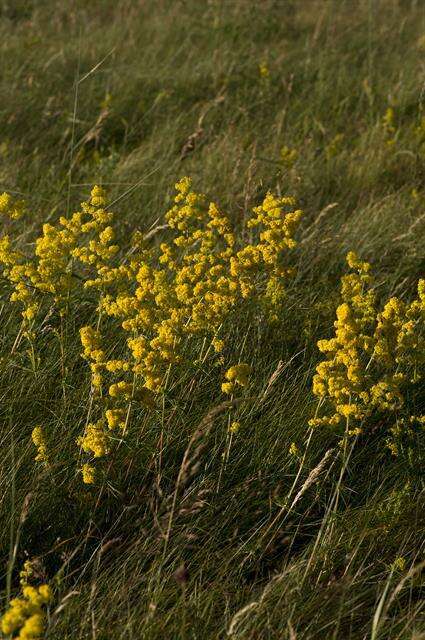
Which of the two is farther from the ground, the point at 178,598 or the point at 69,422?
the point at 69,422

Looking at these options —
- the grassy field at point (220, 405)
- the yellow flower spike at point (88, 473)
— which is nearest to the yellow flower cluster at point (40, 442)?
the grassy field at point (220, 405)

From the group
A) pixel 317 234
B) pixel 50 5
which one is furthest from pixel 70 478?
pixel 50 5

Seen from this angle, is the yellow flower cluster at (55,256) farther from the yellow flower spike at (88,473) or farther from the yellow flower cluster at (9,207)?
the yellow flower spike at (88,473)

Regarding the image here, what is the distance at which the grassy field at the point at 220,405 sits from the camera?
2.35m

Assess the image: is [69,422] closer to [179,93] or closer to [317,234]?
[317,234]

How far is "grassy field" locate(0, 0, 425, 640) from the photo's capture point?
92.7 inches

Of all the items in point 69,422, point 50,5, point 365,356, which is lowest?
point 365,356

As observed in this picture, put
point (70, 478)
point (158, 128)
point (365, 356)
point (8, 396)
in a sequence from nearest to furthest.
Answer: point (70, 478)
point (8, 396)
point (365, 356)
point (158, 128)

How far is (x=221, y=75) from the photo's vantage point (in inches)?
249

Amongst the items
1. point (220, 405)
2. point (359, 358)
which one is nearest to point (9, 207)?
point (220, 405)

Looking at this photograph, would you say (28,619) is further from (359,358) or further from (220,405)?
(359,358)

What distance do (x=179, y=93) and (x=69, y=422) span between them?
3.74m

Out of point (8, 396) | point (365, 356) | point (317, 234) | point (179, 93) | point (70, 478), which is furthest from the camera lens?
point (179, 93)

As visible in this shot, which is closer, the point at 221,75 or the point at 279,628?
the point at 279,628
